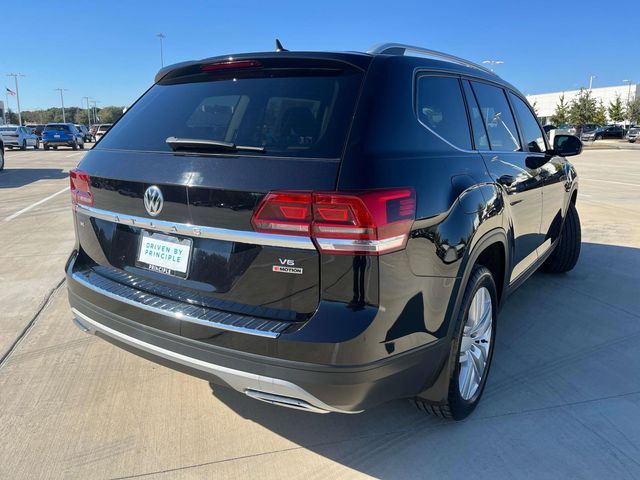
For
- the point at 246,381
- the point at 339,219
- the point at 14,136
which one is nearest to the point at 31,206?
the point at 246,381

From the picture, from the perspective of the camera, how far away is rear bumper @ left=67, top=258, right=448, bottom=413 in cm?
198

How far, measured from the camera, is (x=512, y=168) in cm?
325

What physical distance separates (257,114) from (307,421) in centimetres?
159

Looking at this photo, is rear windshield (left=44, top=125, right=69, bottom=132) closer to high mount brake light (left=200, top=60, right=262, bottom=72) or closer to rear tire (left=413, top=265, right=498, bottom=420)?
high mount brake light (left=200, top=60, right=262, bottom=72)

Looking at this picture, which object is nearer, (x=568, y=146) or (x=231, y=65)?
(x=231, y=65)

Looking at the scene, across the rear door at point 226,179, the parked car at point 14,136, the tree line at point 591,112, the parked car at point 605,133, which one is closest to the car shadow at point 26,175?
the rear door at point 226,179

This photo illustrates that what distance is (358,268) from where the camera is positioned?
1918 mm

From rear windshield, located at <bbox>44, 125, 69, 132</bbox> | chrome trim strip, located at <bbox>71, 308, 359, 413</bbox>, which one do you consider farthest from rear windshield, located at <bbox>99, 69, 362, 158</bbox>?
rear windshield, located at <bbox>44, 125, 69, 132</bbox>

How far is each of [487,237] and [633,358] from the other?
1.68 meters

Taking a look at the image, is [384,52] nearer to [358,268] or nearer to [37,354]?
[358,268]

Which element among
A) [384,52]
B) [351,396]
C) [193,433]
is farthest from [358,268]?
[193,433]

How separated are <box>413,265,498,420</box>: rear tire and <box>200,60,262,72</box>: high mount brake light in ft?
4.78

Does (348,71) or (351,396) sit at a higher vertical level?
(348,71)

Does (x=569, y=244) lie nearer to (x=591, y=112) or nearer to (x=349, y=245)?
(x=349, y=245)
